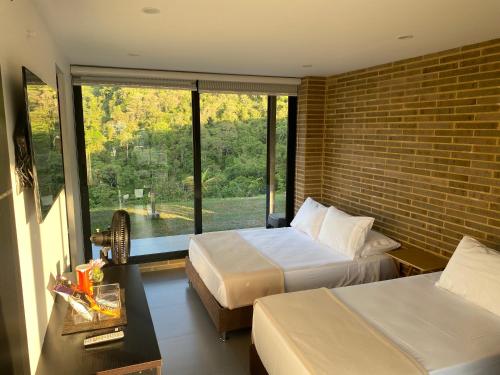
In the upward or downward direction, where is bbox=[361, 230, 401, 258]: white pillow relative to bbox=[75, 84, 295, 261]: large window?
downward

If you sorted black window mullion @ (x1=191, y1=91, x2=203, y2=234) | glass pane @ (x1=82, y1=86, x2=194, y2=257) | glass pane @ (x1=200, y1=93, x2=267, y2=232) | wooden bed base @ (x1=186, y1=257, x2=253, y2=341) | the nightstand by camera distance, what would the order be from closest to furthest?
wooden bed base @ (x1=186, y1=257, x2=253, y2=341), the nightstand, glass pane @ (x1=82, y1=86, x2=194, y2=257), black window mullion @ (x1=191, y1=91, x2=203, y2=234), glass pane @ (x1=200, y1=93, x2=267, y2=232)

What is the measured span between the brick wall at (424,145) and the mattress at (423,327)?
0.71m

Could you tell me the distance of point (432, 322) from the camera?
7.19 ft

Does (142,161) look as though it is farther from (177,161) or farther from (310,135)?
(310,135)

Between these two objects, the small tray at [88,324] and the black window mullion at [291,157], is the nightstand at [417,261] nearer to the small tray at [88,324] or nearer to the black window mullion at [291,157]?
the black window mullion at [291,157]

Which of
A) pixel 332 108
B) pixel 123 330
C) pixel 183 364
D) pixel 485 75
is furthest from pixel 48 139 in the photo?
pixel 332 108

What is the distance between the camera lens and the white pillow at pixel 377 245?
3357 mm

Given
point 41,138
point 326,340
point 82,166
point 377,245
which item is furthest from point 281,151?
point 41,138

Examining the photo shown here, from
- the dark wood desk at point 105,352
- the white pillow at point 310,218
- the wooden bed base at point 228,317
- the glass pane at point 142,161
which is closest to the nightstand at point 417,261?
the white pillow at point 310,218

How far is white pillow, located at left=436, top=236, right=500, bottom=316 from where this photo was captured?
7.59 ft

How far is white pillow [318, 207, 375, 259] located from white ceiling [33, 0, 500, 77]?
60.6 inches

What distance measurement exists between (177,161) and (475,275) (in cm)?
330

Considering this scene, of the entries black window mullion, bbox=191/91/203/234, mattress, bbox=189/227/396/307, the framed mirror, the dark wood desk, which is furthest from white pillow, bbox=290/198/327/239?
the framed mirror

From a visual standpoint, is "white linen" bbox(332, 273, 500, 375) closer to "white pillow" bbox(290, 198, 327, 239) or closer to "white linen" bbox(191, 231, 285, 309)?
"white linen" bbox(191, 231, 285, 309)
